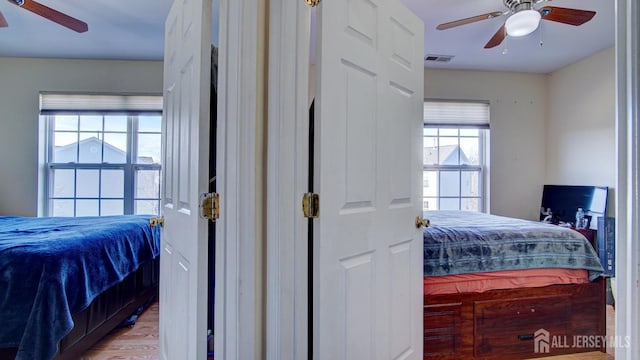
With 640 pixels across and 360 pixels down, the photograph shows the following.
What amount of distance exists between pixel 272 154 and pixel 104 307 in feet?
6.01

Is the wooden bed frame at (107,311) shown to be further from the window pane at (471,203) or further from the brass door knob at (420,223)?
the window pane at (471,203)

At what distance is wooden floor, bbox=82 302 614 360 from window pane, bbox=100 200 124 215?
69.9 inches

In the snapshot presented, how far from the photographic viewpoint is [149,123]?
362 cm

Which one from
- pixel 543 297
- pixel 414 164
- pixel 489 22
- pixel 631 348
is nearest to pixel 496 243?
pixel 543 297

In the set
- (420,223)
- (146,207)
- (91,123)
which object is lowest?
(146,207)

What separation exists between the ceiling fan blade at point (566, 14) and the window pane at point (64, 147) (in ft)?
16.0

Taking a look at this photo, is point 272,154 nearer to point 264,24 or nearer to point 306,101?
point 306,101

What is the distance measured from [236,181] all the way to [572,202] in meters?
4.22

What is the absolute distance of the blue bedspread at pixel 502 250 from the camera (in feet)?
6.00

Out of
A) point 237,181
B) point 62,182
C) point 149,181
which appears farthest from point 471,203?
point 62,182

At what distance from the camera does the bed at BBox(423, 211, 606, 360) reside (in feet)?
5.88

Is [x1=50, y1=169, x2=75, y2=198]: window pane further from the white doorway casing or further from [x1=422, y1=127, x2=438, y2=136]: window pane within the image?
[x1=422, y1=127, x2=438, y2=136]: window pane

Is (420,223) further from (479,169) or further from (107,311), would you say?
(479,169)

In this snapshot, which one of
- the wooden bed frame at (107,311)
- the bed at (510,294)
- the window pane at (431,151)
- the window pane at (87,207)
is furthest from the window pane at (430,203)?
the window pane at (87,207)
